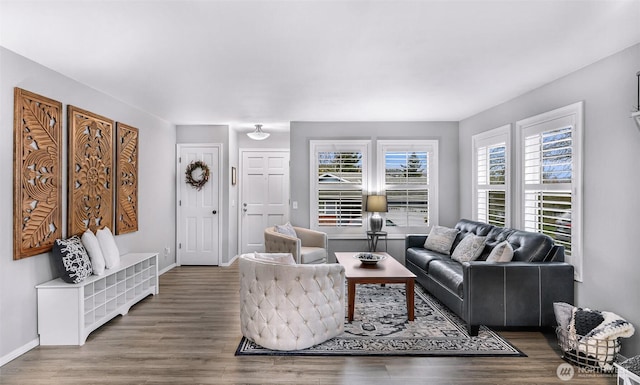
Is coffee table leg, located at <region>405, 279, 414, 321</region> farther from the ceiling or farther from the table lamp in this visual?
the ceiling

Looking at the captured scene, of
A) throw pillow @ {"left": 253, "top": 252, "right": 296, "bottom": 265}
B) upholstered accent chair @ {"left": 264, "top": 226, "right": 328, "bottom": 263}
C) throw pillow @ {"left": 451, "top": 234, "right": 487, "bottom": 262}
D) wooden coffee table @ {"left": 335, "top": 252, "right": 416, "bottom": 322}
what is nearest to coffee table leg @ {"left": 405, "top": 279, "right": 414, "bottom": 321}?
wooden coffee table @ {"left": 335, "top": 252, "right": 416, "bottom": 322}

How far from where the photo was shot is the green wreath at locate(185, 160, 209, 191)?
19.4 feet

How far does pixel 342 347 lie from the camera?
2.90 metres

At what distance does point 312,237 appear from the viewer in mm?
5270

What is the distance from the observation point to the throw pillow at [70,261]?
3051mm

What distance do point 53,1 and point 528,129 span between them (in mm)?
4396

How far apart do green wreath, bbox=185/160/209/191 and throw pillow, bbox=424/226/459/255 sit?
374cm

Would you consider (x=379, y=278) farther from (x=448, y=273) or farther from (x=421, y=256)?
(x=421, y=256)

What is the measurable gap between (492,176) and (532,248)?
5.28ft

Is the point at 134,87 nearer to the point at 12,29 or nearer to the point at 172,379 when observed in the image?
the point at 12,29

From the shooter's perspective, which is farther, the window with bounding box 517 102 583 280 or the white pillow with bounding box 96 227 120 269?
the white pillow with bounding box 96 227 120 269

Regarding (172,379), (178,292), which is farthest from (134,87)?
(172,379)

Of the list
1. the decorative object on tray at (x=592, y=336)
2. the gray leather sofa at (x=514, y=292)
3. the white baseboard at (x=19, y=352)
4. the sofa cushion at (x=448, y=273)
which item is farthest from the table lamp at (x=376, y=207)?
the white baseboard at (x=19, y=352)

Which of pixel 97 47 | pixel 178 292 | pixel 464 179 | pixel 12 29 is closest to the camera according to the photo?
pixel 12 29
